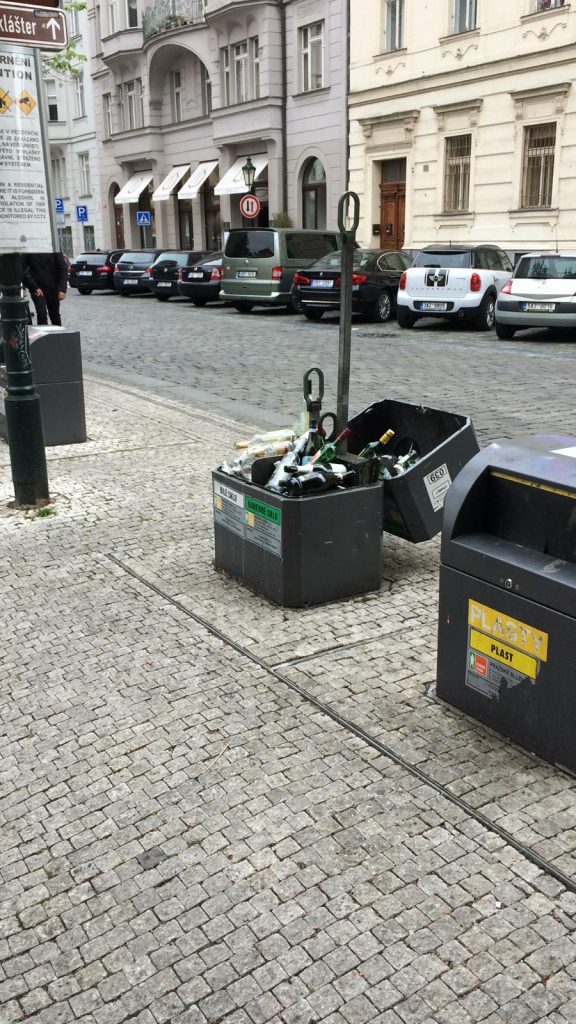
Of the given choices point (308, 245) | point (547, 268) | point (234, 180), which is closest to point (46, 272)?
point (547, 268)

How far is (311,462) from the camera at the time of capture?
4648mm

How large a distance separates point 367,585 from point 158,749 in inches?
63.4

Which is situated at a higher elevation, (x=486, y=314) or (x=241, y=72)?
(x=241, y=72)

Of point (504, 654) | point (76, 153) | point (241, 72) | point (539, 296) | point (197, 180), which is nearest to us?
point (504, 654)

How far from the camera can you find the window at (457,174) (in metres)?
26.2

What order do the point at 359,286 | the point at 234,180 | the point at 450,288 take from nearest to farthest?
the point at 450,288, the point at 359,286, the point at 234,180

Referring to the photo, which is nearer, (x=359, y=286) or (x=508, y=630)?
(x=508, y=630)

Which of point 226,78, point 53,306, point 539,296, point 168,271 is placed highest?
point 226,78

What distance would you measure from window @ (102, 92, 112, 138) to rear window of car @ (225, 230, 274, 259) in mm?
25697

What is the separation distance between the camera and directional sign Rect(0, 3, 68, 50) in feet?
17.8

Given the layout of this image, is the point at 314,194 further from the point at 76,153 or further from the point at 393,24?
the point at 76,153

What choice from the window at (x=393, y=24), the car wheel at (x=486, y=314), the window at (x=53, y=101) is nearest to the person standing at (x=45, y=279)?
the car wheel at (x=486, y=314)

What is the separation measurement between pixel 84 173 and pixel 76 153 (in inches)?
45.9

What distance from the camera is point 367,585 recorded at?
4.68 m
